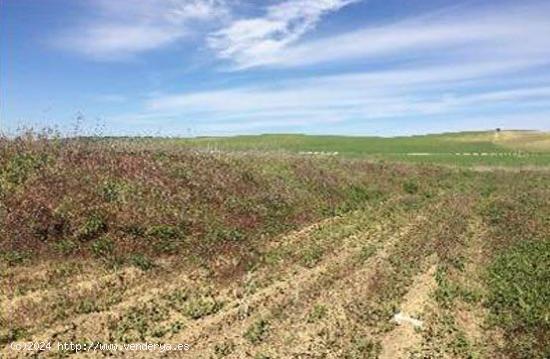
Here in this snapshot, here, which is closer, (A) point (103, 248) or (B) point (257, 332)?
(B) point (257, 332)

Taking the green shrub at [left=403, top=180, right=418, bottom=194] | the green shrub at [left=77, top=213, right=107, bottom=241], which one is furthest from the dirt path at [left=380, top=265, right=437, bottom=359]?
the green shrub at [left=403, top=180, right=418, bottom=194]

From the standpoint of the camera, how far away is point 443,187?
53.4 meters

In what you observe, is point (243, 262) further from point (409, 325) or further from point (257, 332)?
point (409, 325)

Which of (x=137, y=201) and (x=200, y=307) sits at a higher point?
(x=137, y=201)

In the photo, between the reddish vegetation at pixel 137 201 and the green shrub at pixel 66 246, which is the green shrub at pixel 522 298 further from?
the green shrub at pixel 66 246

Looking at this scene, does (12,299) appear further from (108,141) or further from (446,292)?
(108,141)

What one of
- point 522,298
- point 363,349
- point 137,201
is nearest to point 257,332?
point 363,349

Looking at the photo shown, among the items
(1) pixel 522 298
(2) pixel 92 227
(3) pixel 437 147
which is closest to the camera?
(1) pixel 522 298

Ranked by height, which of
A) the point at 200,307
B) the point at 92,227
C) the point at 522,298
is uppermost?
the point at 92,227

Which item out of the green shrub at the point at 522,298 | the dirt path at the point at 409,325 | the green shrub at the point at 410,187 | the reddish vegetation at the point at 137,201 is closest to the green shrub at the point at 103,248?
the reddish vegetation at the point at 137,201

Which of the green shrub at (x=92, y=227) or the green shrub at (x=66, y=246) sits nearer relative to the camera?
the green shrub at (x=66, y=246)

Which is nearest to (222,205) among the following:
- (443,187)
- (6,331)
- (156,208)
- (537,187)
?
(156,208)

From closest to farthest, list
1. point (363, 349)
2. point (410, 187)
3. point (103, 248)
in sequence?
point (363, 349)
point (103, 248)
point (410, 187)

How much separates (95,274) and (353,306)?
24.2ft
